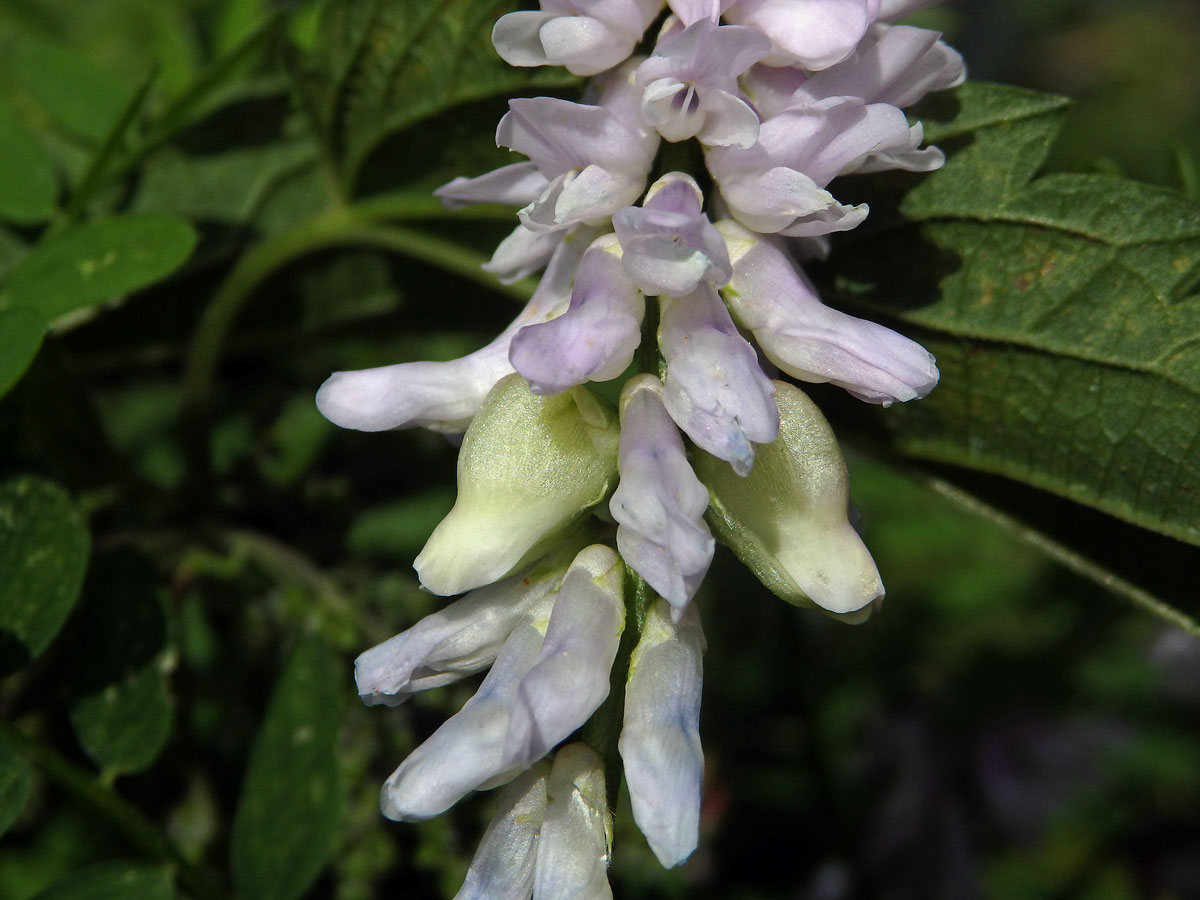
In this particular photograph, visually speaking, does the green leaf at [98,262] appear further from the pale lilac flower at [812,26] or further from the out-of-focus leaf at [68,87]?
the pale lilac flower at [812,26]

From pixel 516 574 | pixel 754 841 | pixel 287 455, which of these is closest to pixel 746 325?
pixel 516 574

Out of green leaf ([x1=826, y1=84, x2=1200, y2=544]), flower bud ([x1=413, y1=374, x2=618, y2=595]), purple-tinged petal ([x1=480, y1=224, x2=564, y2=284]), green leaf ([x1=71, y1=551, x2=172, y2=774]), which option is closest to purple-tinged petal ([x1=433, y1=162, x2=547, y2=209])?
purple-tinged petal ([x1=480, y1=224, x2=564, y2=284])

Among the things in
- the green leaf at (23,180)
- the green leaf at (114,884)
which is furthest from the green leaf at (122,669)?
the green leaf at (23,180)

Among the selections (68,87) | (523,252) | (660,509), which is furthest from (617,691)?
(68,87)

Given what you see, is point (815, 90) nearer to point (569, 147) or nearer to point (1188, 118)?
point (569, 147)

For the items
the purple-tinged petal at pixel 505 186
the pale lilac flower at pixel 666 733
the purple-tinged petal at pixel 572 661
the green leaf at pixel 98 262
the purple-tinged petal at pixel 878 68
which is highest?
the purple-tinged petal at pixel 878 68

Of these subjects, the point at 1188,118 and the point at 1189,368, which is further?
the point at 1188,118

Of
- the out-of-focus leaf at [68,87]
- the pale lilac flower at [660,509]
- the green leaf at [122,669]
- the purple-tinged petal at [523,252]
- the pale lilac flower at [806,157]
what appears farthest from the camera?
the out-of-focus leaf at [68,87]
